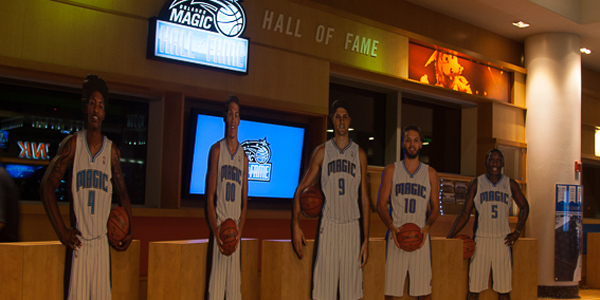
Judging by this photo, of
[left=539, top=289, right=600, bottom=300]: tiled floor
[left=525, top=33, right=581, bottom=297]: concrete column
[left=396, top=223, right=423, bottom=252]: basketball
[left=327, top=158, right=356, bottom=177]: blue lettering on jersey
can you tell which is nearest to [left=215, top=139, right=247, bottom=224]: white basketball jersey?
[left=327, top=158, right=356, bottom=177]: blue lettering on jersey

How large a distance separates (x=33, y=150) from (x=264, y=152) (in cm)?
220

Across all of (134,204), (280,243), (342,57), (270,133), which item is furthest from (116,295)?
(342,57)

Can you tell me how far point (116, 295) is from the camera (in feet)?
12.7

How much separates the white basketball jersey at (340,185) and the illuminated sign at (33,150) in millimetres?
2336

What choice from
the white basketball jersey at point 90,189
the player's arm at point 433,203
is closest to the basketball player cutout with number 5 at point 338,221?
the player's arm at point 433,203

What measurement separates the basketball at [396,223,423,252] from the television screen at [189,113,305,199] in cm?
170

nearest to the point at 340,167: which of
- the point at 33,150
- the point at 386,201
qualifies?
the point at 386,201

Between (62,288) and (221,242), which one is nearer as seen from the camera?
(62,288)

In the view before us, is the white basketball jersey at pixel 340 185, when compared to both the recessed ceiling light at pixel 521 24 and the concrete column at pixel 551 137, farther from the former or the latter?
the concrete column at pixel 551 137

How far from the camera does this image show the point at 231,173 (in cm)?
420

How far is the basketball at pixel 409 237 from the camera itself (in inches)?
199

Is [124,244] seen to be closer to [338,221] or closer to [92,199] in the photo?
[92,199]

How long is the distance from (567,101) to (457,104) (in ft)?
4.89

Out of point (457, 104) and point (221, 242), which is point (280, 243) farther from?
point (457, 104)
